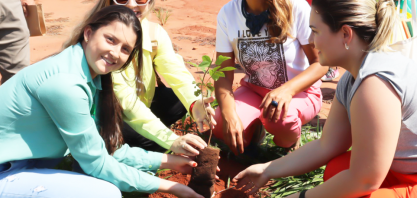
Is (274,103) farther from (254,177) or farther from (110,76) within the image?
(110,76)

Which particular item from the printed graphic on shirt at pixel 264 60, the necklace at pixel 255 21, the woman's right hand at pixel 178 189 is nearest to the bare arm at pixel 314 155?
the woman's right hand at pixel 178 189

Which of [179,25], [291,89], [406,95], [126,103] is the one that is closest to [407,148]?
[406,95]

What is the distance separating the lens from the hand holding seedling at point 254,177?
2189 millimetres

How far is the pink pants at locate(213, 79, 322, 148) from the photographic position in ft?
Result: 8.61

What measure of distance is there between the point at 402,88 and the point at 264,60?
1.23 meters

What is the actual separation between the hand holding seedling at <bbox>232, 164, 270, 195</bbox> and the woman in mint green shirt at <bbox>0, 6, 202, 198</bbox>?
12.7 inches

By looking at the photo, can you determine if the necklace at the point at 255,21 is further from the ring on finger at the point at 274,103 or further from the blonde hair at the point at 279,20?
the ring on finger at the point at 274,103

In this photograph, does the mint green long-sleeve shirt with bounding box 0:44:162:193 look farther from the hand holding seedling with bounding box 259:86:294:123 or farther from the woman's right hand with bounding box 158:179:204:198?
the hand holding seedling with bounding box 259:86:294:123

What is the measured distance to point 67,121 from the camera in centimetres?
181

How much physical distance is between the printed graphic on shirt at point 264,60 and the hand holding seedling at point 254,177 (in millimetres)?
796

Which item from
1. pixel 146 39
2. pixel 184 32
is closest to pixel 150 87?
pixel 146 39

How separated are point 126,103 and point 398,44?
58.2 inches

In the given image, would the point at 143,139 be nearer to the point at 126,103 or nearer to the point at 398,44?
the point at 126,103

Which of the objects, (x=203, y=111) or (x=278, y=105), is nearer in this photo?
(x=203, y=111)
